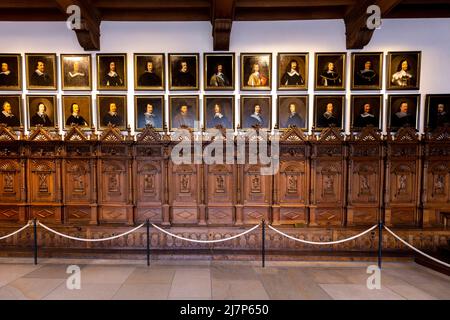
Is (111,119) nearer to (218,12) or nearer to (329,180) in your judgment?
(218,12)

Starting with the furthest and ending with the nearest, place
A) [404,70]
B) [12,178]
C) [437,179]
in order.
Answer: [404,70] → [12,178] → [437,179]

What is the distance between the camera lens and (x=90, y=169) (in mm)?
6809

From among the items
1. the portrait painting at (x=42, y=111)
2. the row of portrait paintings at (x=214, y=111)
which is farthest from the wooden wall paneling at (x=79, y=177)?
the portrait painting at (x=42, y=111)

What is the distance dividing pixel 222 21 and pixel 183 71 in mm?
1729

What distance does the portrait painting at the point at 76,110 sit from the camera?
7.31 m

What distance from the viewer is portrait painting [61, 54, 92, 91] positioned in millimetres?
7262

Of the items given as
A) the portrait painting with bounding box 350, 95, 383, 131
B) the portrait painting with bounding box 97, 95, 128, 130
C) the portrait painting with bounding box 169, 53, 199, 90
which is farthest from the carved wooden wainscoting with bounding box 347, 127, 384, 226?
the portrait painting with bounding box 97, 95, 128, 130

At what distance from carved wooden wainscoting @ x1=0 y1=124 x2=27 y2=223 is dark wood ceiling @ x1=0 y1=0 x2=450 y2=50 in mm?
3311

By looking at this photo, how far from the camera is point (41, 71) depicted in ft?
24.0

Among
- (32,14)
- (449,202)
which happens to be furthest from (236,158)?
(32,14)

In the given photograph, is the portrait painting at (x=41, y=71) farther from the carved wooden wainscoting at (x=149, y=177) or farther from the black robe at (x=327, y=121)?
the black robe at (x=327, y=121)

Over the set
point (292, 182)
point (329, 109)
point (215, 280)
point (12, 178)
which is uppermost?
point (329, 109)

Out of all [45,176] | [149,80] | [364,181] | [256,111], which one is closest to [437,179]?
[364,181]
